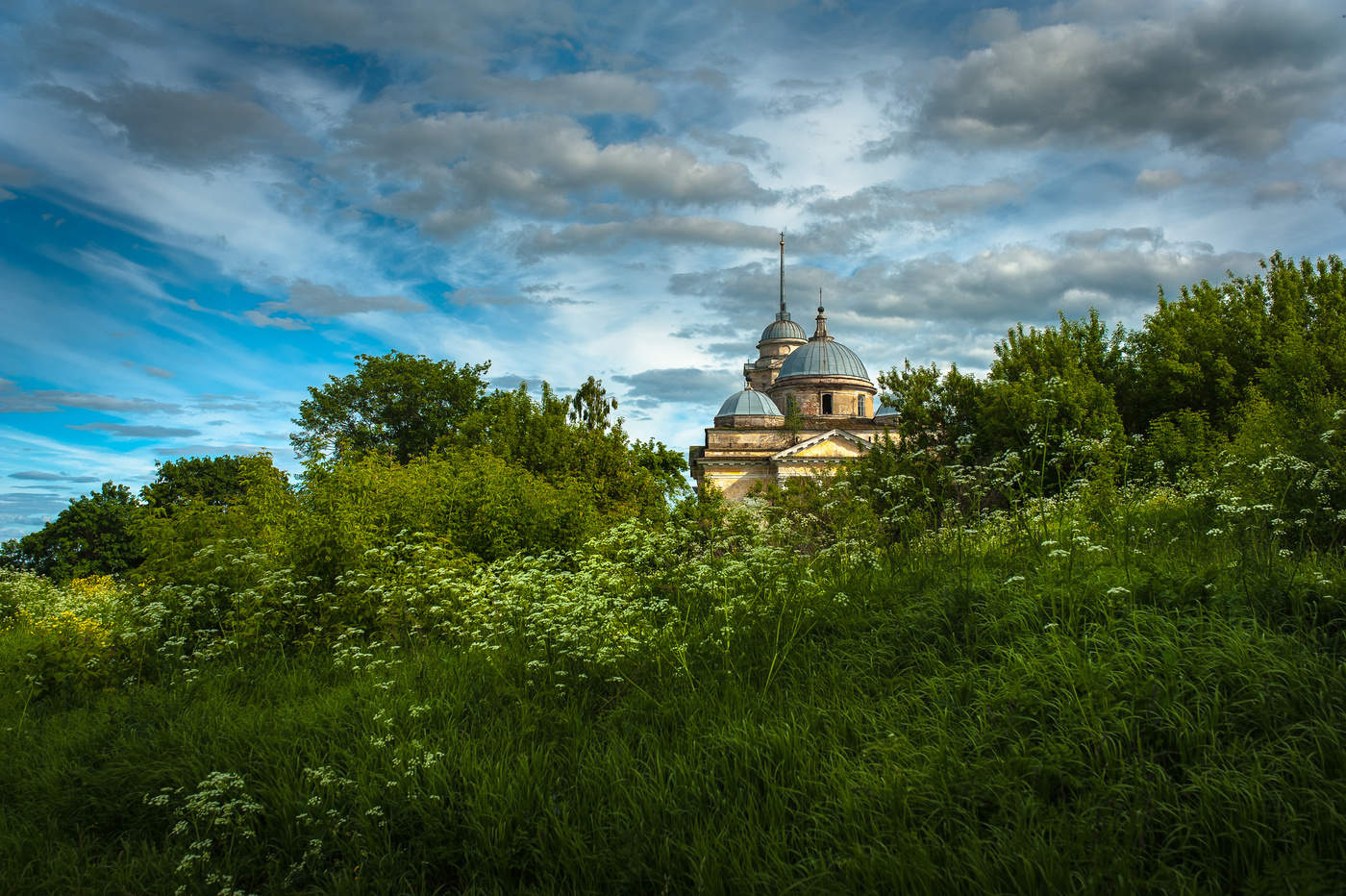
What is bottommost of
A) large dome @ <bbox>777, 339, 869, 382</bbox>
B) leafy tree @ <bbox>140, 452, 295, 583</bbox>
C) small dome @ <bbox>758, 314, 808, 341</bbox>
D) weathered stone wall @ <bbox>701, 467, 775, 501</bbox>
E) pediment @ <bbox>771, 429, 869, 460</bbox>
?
leafy tree @ <bbox>140, 452, 295, 583</bbox>

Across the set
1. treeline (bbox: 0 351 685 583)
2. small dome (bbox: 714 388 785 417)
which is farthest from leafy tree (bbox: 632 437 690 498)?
small dome (bbox: 714 388 785 417)

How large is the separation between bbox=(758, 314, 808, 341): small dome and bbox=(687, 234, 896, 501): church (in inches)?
245

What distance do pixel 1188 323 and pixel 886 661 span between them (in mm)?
21922

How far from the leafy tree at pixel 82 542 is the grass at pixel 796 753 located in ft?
108

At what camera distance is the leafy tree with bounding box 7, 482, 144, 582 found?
32.3 meters

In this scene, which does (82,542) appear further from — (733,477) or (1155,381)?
(1155,381)

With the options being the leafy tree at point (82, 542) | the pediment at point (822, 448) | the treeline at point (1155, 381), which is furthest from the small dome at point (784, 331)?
the leafy tree at point (82, 542)

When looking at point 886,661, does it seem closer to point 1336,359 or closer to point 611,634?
point 611,634

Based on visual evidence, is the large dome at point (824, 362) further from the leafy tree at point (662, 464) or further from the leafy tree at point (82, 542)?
the leafy tree at point (82, 542)

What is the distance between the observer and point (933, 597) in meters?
5.23

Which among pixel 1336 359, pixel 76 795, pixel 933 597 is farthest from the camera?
pixel 1336 359

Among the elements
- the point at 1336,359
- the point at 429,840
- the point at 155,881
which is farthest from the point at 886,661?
the point at 1336,359

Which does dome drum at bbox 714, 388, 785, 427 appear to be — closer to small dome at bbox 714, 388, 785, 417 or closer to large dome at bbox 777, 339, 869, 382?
small dome at bbox 714, 388, 785, 417

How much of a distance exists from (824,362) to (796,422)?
834cm
